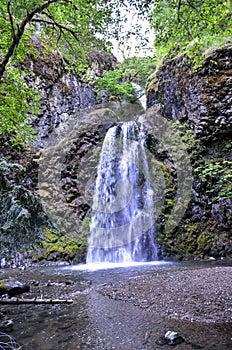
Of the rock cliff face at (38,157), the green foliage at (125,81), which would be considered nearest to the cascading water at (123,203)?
the rock cliff face at (38,157)

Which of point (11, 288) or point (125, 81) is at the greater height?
point (125, 81)

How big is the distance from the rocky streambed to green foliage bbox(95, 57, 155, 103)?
16019mm

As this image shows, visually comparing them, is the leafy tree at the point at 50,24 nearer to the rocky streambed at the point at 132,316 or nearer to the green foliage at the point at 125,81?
the rocky streambed at the point at 132,316

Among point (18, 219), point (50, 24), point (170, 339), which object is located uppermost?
point (50, 24)

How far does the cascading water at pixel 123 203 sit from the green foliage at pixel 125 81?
574 centimetres

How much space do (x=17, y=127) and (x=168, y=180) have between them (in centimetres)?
710

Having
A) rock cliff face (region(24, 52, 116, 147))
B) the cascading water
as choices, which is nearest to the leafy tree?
the cascading water

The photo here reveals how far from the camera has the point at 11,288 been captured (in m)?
5.26

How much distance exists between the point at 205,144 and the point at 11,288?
31.4ft

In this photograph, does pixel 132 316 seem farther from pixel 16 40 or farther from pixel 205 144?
pixel 205 144

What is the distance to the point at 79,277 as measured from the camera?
7.15 meters

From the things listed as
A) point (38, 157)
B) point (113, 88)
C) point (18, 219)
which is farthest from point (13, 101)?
point (113, 88)

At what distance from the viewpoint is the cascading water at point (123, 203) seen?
10.9 m

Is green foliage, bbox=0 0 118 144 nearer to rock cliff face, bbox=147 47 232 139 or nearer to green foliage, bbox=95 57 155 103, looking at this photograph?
rock cliff face, bbox=147 47 232 139
